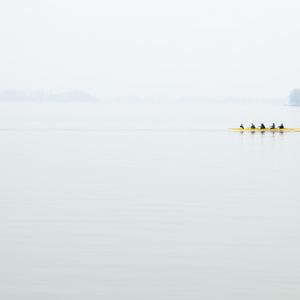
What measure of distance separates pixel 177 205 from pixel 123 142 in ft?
198

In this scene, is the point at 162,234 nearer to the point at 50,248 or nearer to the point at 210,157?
the point at 50,248

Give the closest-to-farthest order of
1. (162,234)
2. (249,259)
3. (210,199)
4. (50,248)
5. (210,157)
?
1. (249,259)
2. (50,248)
3. (162,234)
4. (210,199)
5. (210,157)

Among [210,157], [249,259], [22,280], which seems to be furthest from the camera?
[210,157]

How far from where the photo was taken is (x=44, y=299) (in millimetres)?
21891

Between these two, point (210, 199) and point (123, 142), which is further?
point (123, 142)

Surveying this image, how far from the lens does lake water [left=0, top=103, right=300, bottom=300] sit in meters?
23.6

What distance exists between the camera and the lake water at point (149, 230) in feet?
77.4

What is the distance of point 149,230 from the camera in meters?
33.1

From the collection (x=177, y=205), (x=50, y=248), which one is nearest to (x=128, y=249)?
(x=50, y=248)

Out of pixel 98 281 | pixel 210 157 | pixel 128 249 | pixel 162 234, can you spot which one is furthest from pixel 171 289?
pixel 210 157

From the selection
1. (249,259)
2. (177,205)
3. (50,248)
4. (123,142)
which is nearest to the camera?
(249,259)

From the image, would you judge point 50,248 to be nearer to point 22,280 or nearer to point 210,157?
point 22,280

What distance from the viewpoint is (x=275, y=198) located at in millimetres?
44812

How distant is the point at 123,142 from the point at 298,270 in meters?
76.6
